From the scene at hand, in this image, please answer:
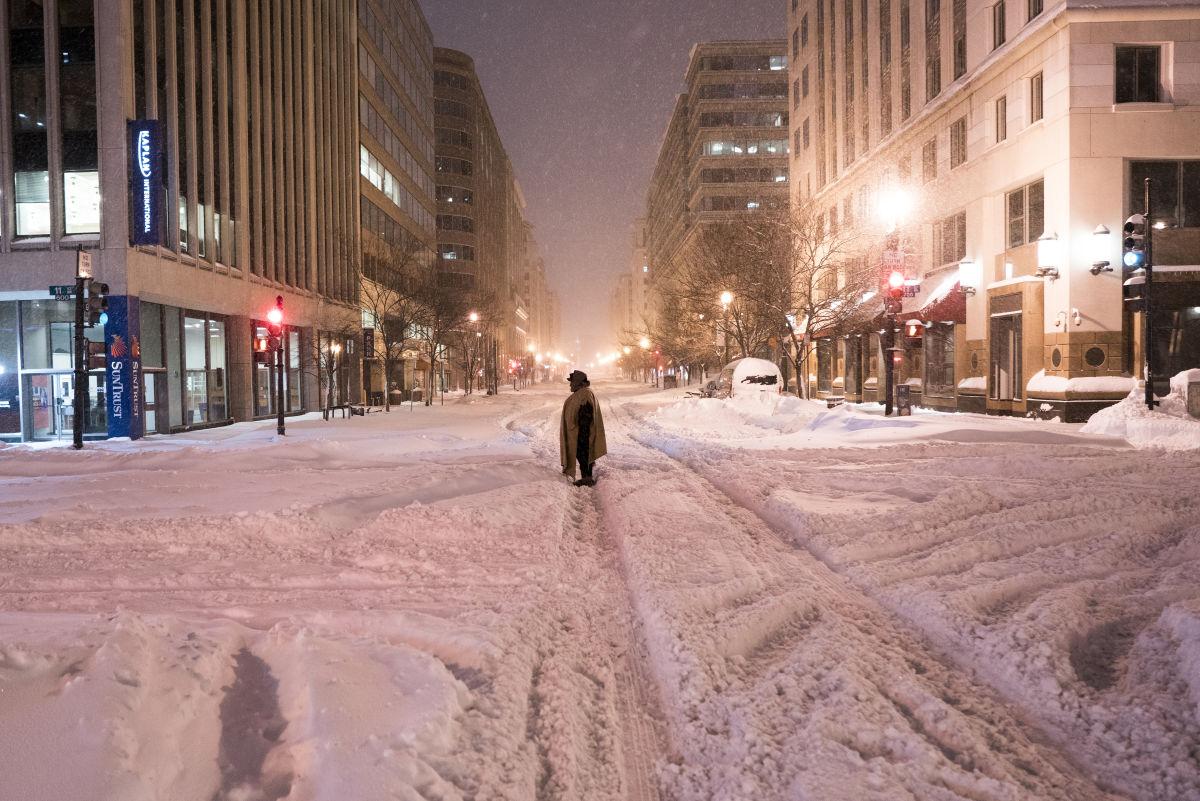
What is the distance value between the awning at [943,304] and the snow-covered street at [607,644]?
1830 cm

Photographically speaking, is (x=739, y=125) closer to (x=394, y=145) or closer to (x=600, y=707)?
(x=394, y=145)

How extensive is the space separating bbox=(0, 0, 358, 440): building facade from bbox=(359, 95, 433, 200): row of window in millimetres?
16292

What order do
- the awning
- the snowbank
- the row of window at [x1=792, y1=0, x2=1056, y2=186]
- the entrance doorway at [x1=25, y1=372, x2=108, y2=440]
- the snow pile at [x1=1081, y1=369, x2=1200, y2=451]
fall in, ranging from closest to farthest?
1. the snow pile at [x1=1081, y1=369, x2=1200, y2=451]
2. the snowbank
3. the entrance doorway at [x1=25, y1=372, x2=108, y2=440]
4. the awning
5. the row of window at [x1=792, y1=0, x2=1056, y2=186]

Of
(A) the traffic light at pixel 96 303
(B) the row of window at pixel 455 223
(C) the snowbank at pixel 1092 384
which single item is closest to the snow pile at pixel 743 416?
(C) the snowbank at pixel 1092 384

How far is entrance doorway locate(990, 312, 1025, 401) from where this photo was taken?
77.7 feet

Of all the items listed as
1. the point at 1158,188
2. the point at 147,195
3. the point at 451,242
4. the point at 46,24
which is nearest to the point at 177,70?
the point at 46,24

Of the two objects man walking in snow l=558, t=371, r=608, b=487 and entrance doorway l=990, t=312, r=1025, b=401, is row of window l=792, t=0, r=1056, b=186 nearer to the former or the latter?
entrance doorway l=990, t=312, r=1025, b=401

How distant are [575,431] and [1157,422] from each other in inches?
494

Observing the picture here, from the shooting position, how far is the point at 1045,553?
6262mm

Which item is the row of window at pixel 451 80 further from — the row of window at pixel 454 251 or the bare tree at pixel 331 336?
the bare tree at pixel 331 336

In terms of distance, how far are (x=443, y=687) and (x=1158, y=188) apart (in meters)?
25.5

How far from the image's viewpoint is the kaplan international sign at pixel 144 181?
68.3 ft

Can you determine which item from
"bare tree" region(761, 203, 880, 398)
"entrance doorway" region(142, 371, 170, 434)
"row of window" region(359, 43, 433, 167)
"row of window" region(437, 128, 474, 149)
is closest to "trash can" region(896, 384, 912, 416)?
"bare tree" region(761, 203, 880, 398)

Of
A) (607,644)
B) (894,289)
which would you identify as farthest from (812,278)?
(607,644)
